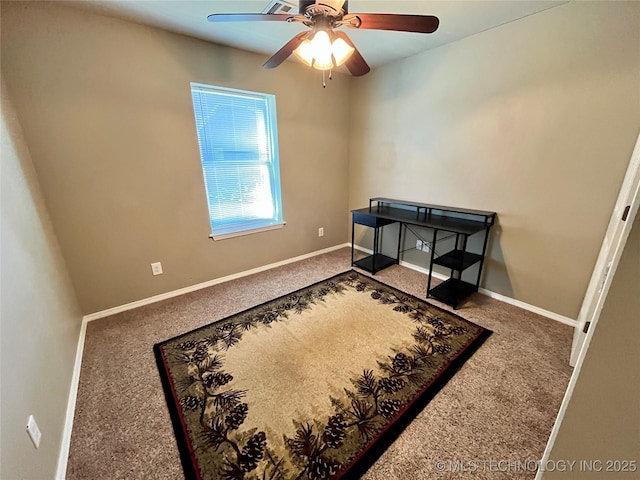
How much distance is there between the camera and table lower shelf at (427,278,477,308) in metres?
2.40

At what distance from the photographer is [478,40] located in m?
2.27

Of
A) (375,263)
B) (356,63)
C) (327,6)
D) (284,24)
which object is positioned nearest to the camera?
(327,6)

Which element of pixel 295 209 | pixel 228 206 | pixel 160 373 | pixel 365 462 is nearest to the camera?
pixel 365 462

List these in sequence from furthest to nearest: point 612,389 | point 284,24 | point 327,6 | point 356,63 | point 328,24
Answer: point 284,24, point 356,63, point 328,24, point 327,6, point 612,389

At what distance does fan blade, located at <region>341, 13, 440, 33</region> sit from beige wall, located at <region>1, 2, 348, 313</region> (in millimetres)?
1715

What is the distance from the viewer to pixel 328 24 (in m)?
Answer: 1.34

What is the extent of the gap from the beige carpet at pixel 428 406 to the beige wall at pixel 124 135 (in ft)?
1.85

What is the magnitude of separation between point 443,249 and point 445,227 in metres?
0.61

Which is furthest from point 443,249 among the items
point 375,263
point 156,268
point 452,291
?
point 156,268

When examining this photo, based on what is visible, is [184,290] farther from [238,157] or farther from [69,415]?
[238,157]

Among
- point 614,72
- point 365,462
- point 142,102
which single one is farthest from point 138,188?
point 614,72

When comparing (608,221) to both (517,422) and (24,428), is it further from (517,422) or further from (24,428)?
(24,428)

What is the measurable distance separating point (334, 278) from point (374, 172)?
1543 mm

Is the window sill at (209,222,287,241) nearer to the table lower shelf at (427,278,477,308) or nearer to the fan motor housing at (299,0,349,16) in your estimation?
the table lower shelf at (427,278,477,308)
